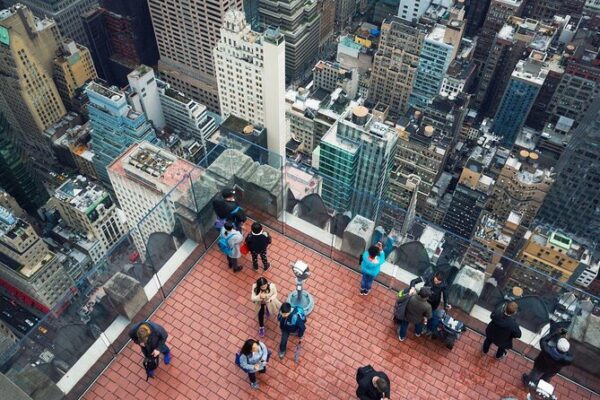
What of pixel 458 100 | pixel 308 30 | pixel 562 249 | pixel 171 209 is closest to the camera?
pixel 171 209

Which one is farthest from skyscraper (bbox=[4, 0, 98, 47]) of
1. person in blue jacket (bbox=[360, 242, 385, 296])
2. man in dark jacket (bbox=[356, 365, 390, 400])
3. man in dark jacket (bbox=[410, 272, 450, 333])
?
man in dark jacket (bbox=[356, 365, 390, 400])

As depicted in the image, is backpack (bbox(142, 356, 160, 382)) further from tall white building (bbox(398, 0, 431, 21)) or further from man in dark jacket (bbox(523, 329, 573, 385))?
tall white building (bbox(398, 0, 431, 21))

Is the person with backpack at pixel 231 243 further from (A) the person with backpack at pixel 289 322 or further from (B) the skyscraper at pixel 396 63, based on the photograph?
(B) the skyscraper at pixel 396 63

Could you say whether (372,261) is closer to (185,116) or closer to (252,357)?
(252,357)

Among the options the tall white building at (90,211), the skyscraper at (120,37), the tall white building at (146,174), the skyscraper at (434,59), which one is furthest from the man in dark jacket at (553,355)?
the skyscraper at (120,37)

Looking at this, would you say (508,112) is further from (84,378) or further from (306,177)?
(84,378)

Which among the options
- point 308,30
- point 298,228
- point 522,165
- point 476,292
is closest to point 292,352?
point 298,228
